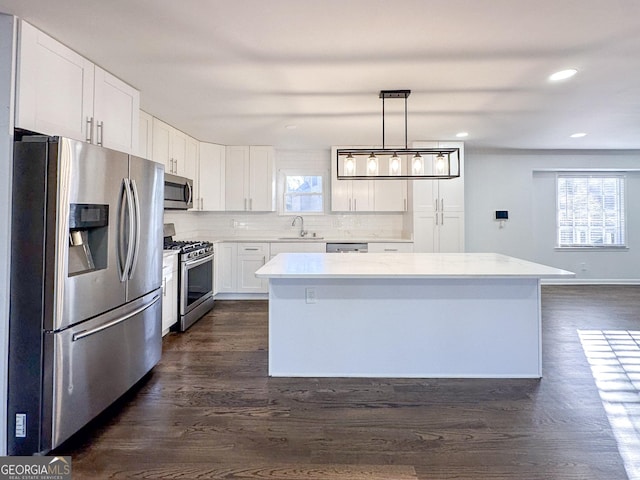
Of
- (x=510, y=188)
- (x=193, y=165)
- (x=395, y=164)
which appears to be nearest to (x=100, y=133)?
(x=395, y=164)

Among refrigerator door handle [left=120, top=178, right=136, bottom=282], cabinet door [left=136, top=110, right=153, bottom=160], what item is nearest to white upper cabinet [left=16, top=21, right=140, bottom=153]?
refrigerator door handle [left=120, top=178, right=136, bottom=282]

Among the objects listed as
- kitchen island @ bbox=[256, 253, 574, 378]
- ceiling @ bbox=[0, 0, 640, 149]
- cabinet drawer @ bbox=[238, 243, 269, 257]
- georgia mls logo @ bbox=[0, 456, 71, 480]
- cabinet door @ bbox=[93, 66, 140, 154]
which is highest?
ceiling @ bbox=[0, 0, 640, 149]

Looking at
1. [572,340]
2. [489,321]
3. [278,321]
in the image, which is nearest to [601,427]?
[489,321]

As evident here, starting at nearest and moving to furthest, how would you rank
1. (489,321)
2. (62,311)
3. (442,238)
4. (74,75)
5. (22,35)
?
(62,311) → (22,35) → (74,75) → (489,321) → (442,238)

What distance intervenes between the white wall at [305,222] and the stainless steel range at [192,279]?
1112 mm

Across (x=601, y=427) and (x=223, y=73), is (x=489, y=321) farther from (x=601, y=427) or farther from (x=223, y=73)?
(x=223, y=73)

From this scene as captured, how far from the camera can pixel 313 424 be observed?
6.97 feet

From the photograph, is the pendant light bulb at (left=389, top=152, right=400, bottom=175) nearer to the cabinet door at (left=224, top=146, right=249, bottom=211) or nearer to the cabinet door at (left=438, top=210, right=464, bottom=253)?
the cabinet door at (left=438, top=210, right=464, bottom=253)

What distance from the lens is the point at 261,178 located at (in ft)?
18.2

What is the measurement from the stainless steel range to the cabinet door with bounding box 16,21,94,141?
1.79 meters

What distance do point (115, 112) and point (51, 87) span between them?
636 mm

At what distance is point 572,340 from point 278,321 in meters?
2.96

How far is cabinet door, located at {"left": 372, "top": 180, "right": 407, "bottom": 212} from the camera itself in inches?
217

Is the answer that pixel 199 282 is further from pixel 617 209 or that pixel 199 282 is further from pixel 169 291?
pixel 617 209
